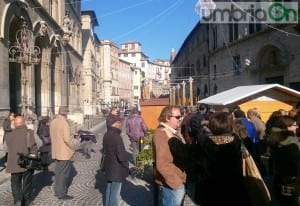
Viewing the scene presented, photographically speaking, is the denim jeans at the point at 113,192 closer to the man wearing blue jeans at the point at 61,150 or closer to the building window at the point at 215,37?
the man wearing blue jeans at the point at 61,150

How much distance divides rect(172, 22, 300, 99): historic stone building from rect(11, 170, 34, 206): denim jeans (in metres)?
16.3

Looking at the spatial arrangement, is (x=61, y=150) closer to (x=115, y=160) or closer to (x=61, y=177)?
(x=61, y=177)

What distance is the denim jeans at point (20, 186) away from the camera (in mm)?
7141

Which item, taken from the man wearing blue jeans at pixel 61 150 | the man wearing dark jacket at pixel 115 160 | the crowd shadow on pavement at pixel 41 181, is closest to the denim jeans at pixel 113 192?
the man wearing dark jacket at pixel 115 160

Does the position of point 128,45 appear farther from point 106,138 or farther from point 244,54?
point 106,138

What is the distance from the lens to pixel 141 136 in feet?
38.8

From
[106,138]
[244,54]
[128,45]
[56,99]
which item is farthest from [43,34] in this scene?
[128,45]

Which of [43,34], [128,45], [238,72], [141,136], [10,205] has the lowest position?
[10,205]

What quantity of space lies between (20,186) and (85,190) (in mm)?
2047

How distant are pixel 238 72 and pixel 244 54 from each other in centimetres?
204

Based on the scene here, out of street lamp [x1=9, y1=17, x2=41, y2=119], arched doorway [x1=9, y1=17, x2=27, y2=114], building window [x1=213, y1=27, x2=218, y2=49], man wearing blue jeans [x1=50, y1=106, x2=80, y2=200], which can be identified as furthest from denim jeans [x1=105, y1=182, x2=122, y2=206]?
building window [x1=213, y1=27, x2=218, y2=49]

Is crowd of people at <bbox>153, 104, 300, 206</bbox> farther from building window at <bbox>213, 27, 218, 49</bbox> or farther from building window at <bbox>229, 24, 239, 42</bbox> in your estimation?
building window at <bbox>213, 27, 218, 49</bbox>

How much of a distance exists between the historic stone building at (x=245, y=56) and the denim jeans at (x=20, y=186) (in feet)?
53.4

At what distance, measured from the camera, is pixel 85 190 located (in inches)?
355
